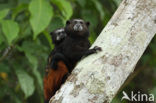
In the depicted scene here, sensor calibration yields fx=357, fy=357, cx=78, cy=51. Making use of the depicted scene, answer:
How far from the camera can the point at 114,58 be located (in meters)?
3.17

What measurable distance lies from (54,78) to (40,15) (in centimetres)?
81

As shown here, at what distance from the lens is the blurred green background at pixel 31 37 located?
14.7ft

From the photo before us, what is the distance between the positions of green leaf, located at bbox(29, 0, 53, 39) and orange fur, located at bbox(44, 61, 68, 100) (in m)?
0.50

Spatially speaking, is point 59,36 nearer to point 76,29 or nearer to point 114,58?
point 76,29

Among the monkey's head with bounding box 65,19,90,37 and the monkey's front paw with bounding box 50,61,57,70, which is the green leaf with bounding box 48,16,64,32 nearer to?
the monkey's head with bounding box 65,19,90,37

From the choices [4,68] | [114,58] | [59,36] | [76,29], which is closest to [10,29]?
[59,36]

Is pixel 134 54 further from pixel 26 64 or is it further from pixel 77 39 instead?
pixel 26 64

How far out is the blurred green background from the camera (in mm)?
4473

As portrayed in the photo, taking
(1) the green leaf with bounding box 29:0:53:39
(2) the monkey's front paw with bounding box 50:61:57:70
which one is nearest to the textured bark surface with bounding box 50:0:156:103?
(2) the monkey's front paw with bounding box 50:61:57:70

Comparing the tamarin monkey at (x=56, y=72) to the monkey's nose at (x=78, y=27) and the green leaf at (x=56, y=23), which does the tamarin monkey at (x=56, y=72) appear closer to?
the monkey's nose at (x=78, y=27)

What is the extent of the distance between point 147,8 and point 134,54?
0.49 m

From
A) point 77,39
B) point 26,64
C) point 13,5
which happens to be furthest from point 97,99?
point 13,5

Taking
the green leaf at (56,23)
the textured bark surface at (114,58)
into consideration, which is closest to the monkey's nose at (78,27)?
the textured bark surface at (114,58)

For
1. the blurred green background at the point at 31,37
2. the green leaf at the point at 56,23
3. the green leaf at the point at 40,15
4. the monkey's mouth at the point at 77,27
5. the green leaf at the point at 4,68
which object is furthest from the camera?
the green leaf at the point at 4,68
